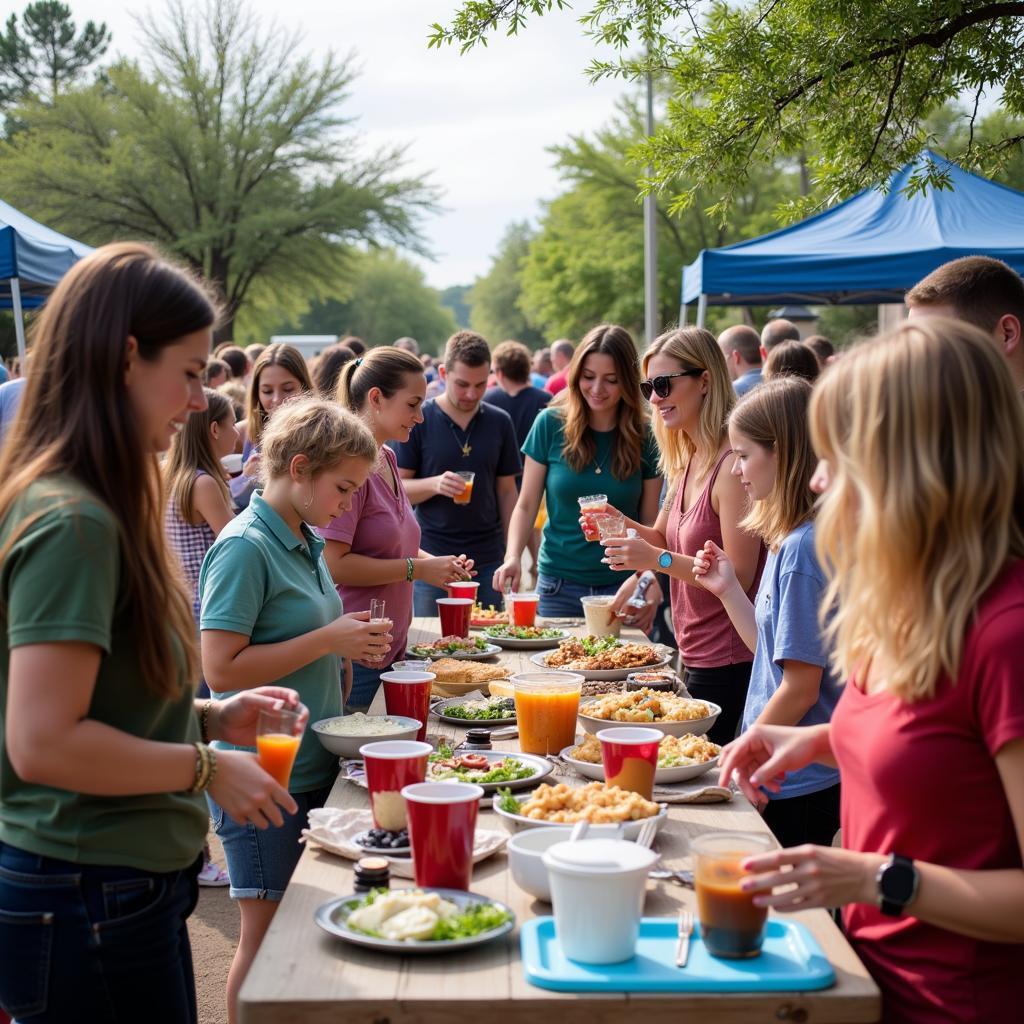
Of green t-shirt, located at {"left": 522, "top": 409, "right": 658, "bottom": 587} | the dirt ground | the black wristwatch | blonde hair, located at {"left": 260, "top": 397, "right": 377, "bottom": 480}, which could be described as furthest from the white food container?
green t-shirt, located at {"left": 522, "top": 409, "right": 658, "bottom": 587}

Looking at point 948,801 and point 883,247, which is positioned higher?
point 883,247

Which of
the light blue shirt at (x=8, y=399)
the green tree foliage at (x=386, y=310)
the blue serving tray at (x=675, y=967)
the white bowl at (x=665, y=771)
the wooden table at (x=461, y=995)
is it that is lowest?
the wooden table at (x=461, y=995)

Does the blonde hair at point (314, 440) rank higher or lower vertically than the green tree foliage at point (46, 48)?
lower

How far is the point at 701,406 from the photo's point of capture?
462 cm

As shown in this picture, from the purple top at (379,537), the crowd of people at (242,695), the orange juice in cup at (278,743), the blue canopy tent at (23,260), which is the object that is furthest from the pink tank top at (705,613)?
the blue canopy tent at (23,260)

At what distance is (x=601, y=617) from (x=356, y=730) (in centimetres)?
182

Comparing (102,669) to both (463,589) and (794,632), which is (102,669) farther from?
(463,589)

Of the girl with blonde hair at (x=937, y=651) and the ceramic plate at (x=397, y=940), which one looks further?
the ceramic plate at (x=397, y=940)

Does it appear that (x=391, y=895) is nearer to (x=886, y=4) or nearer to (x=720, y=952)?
(x=720, y=952)

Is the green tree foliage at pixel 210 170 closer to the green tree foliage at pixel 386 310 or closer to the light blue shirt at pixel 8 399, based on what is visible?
the light blue shirt at pixel 8 399

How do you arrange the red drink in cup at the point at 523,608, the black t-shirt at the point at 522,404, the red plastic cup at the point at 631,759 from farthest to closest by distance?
the black t-shirt at the point at 522,404 → the red drink in cup at the point at 523,608 → the red plastic cup at the point at 631,759

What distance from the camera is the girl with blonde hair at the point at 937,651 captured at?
174 cm

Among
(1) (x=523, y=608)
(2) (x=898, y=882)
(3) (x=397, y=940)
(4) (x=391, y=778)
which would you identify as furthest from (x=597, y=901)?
(1) (x=523, y=608)

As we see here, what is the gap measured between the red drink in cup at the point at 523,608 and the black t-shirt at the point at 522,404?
428cm
